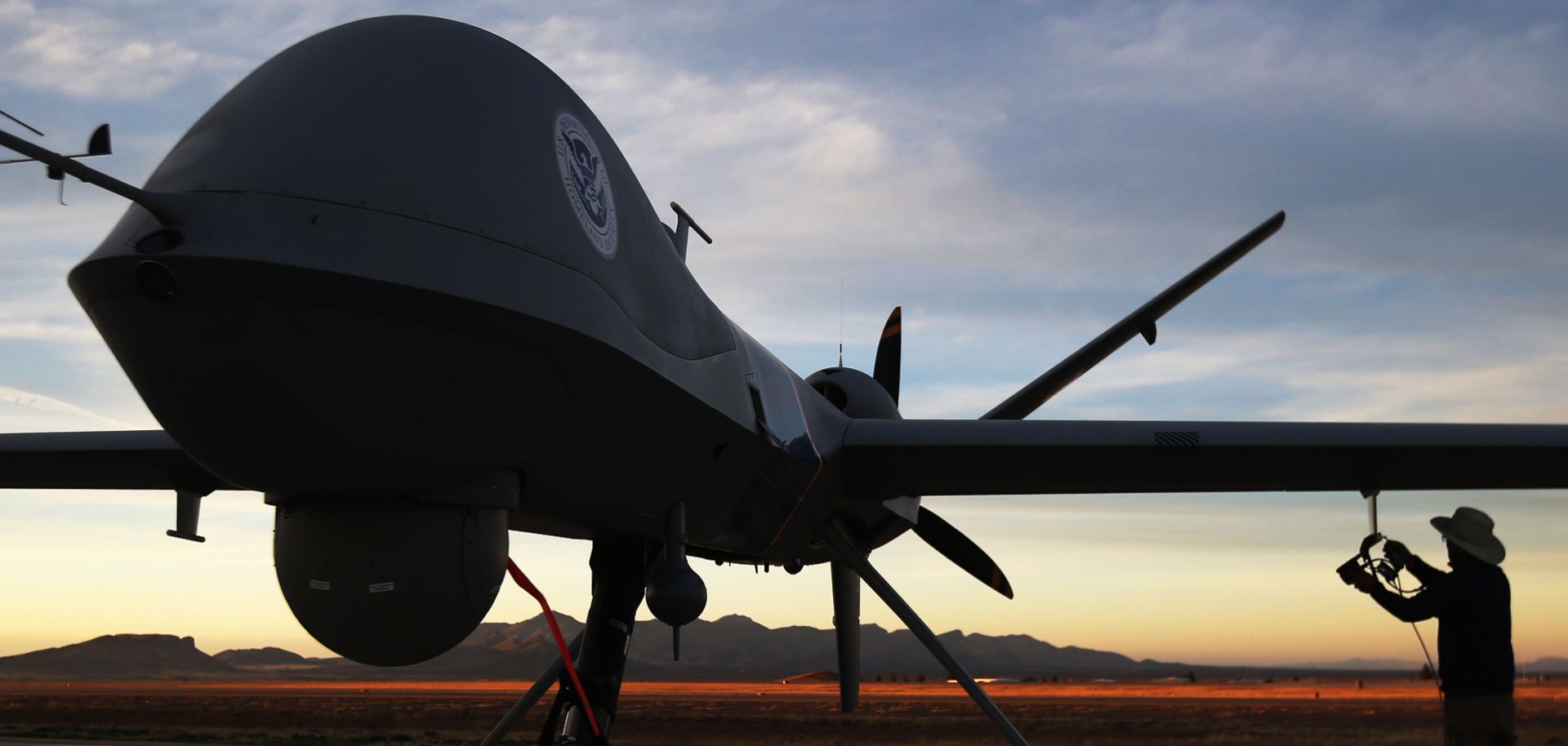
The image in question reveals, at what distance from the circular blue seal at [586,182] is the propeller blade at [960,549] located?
6254 millimetres

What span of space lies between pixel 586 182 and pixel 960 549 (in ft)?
22.1

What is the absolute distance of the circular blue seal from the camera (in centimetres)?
471

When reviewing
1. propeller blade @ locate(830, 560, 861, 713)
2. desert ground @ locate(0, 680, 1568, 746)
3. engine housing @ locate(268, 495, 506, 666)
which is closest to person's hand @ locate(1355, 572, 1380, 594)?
engine housing @ locate(268, 495, 506, 666)

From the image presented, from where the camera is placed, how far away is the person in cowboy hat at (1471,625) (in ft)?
18.9

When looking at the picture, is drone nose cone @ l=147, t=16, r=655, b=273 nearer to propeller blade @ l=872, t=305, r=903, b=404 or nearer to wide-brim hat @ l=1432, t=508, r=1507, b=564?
wide-brim hat @ l=1432, t=508, r=1507, b=564

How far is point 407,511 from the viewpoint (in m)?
4.53

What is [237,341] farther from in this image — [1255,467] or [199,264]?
[1255,467]

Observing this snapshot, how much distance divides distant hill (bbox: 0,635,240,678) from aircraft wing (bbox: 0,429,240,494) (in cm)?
13711

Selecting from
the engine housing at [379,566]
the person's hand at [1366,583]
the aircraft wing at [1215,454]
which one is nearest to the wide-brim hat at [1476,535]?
the person's hand at [1366,583]

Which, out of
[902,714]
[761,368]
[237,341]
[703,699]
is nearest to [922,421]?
[761,368]

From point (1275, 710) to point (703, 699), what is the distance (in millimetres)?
22887

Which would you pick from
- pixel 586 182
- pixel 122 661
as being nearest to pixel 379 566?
pixel 586 182

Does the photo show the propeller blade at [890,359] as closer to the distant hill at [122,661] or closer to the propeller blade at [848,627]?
the propeller blade at [848,627]

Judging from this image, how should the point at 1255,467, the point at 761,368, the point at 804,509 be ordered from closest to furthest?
1. the point at 761,368
2. the point at 804,509
3. the point at 1255,467
